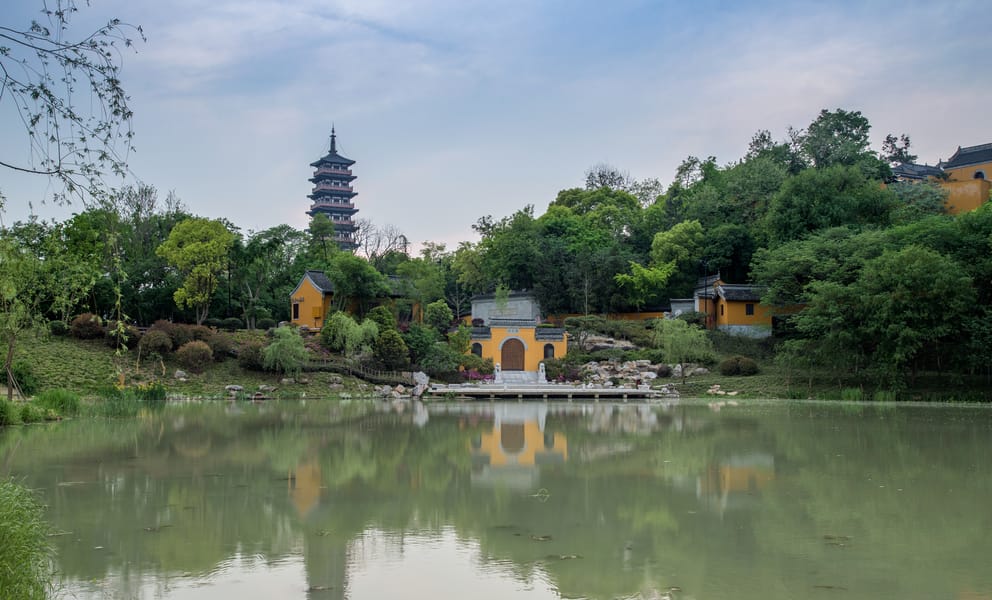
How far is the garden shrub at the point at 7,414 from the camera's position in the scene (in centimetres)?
1522

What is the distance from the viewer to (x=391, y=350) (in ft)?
98.4

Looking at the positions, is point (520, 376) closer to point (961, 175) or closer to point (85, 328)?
point (85, 328)

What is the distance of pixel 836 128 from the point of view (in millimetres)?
42281

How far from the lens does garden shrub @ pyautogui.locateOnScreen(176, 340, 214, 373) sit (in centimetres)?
2720

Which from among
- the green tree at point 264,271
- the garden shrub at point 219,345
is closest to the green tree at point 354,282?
the green tree at point 264,271

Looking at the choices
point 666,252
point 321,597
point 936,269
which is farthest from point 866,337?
point 321,597

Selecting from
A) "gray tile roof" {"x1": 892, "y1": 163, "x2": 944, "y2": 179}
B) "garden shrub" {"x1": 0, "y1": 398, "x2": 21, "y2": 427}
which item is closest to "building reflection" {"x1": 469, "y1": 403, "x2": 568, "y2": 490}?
"garden shrub" {"x1": 0, "y1": 398, "x2": 21, "y2": 427}

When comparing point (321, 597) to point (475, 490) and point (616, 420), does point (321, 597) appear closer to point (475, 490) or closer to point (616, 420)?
point (475, 490)

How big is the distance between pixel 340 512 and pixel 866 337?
73.5 feet

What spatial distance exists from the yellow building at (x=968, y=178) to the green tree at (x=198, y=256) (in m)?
32.1

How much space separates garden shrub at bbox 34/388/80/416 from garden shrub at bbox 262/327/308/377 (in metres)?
9.36

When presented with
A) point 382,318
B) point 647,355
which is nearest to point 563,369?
point 647,355

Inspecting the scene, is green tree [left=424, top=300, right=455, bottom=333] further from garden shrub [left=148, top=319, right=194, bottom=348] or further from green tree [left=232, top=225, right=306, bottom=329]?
garden shrub [left=148, top=319, right=194, bottom=348]

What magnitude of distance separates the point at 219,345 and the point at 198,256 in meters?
5.68
